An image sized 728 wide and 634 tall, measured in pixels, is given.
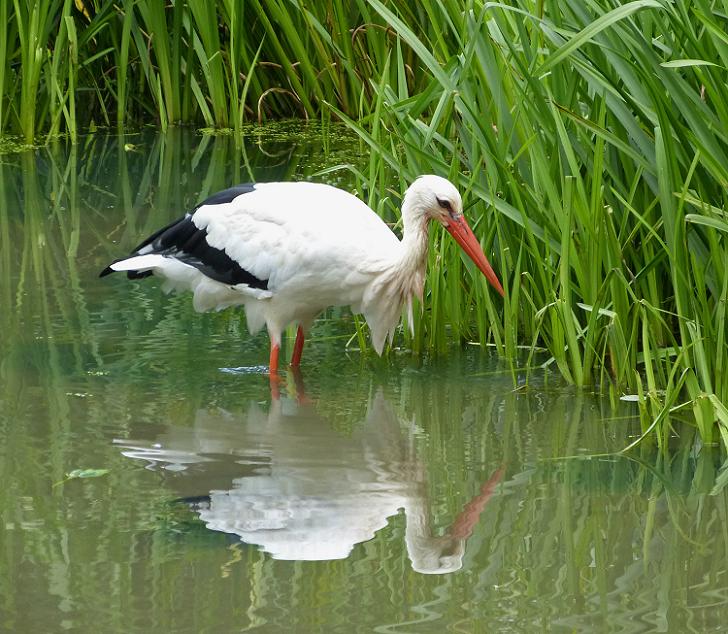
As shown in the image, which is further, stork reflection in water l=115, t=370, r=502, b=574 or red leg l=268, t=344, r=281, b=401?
red leg l=268, t=344, r=281, b=401

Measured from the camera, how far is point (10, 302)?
6.30 metres

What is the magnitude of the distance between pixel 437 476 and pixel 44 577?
4.33 ft

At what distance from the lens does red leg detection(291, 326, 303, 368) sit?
5635 mm

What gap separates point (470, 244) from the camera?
16.8ft

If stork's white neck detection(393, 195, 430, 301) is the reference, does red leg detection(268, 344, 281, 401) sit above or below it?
below

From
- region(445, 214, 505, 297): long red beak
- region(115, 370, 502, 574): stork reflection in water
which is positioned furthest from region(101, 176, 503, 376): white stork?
region(115, 370, 502, 574): stork reflection in water

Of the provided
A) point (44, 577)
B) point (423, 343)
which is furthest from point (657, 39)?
point (44, 577)

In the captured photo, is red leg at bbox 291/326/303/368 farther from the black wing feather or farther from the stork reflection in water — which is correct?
the stork reflection in water

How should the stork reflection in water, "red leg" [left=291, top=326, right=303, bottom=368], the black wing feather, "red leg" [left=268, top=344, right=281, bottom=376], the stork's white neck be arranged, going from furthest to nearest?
the black wing feather, "red leg" [left=291, top=326, right=303, bottom=368], "red leg" [left=268, top=344, right=281, bottom=376], the stork's white neck, the stork reflection in water

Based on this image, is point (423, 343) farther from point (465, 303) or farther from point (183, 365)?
point (183, 365)

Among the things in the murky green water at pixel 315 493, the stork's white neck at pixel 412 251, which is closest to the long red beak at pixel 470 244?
the stork's white neck at pixel 412 251

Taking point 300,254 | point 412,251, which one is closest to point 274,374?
point 300,254

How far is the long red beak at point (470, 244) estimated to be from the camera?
508cm

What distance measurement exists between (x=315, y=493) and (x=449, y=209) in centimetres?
135
